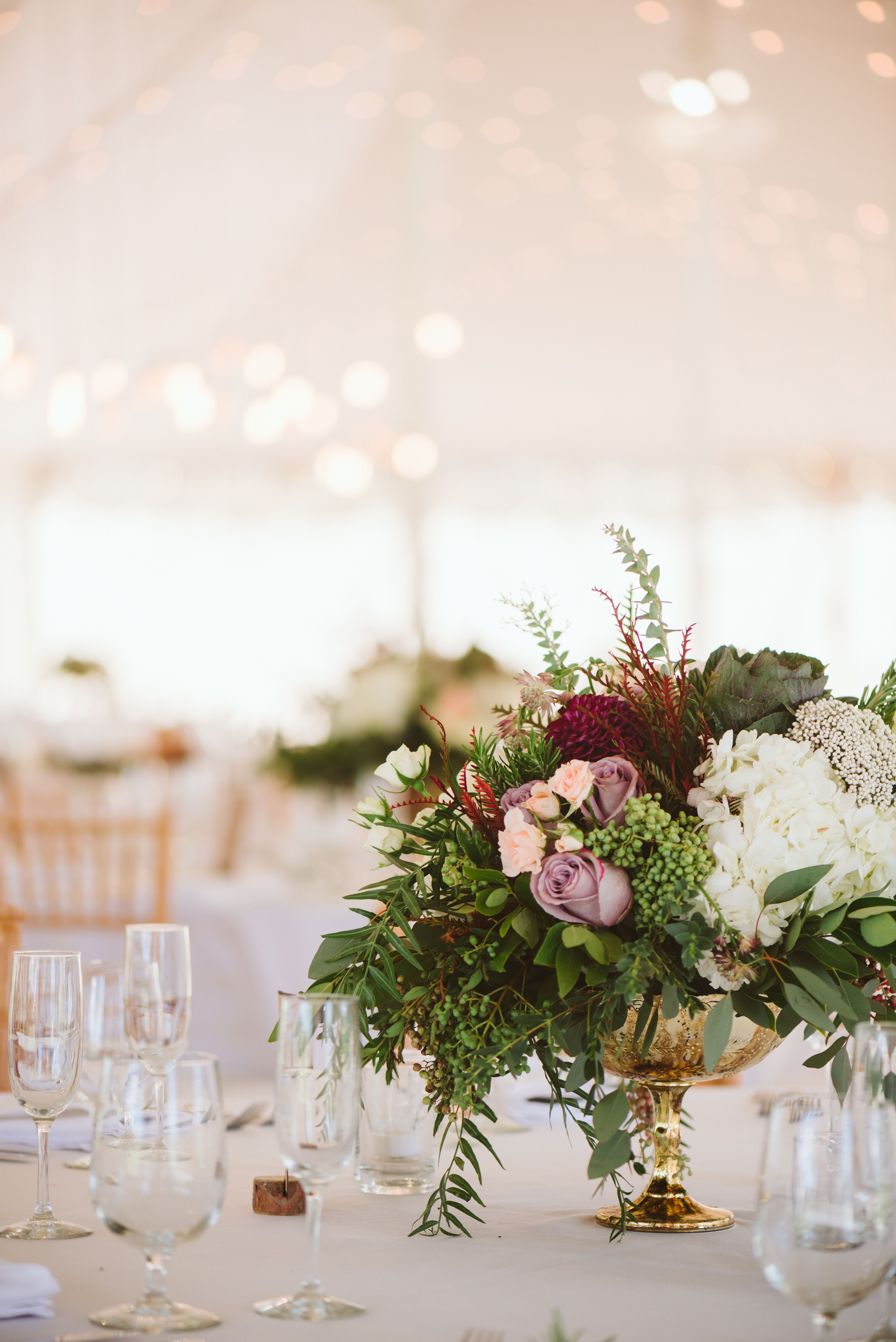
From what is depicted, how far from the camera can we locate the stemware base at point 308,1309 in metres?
0.98

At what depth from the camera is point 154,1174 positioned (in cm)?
91

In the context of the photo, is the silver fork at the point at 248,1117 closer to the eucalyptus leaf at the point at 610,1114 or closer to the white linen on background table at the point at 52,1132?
the white linen on background table at the point at 52,1132

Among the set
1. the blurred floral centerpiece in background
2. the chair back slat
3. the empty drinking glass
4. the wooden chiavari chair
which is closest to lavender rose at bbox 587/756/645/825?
the empty drinking glass

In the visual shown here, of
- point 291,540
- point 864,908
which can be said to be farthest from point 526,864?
point 291,540

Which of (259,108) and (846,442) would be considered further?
(846,442)

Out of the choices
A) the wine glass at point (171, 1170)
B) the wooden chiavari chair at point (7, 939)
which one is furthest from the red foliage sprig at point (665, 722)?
the wooden chiavari chair at point (7, 939)

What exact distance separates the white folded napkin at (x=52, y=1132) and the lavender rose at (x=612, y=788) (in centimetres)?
66

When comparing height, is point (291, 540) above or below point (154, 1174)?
above

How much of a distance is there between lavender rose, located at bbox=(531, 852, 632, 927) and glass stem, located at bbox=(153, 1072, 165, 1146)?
13.2 inches

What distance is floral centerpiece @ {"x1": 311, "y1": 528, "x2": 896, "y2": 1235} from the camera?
1125mm

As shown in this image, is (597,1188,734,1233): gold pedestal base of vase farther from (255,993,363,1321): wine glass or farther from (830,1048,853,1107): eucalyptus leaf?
(255,993,363,1321): wine glass

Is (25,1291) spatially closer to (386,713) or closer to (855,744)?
Answer: (855,744)

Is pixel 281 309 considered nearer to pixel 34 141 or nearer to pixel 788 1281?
pixel 34 141

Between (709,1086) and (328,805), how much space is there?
1311mm
